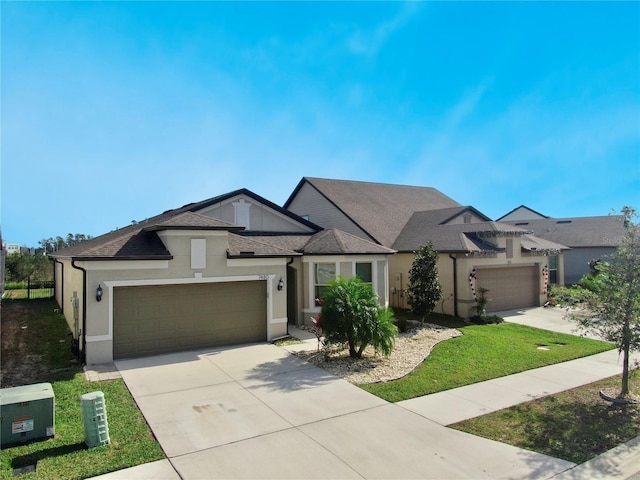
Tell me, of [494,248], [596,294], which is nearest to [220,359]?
[596,294]

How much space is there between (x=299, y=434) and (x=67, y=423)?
13.1ft

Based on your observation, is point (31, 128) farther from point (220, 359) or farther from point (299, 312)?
point (299, 312)

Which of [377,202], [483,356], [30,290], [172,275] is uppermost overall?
[377,202]

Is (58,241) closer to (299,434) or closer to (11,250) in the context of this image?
(11,250)

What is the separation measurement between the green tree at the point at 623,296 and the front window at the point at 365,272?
27.5ft

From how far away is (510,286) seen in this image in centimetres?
1961

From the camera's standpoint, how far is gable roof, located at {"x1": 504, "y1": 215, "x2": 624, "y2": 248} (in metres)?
29.3

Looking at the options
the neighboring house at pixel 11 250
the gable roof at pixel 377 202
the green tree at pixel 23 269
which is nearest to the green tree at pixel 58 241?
the neighboring house at pixel 11 250

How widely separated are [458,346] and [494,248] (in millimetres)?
7683

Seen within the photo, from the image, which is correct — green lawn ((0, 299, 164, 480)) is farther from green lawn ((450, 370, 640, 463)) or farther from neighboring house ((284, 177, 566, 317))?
neighboring house ((284, 177, 566, 317))

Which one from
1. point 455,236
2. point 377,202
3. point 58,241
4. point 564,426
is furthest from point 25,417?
point 58,241

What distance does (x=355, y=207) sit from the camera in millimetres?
22453

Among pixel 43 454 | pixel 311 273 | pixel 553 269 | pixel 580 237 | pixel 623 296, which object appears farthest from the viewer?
pixel 580 237

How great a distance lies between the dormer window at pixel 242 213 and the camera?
56.1 feet
